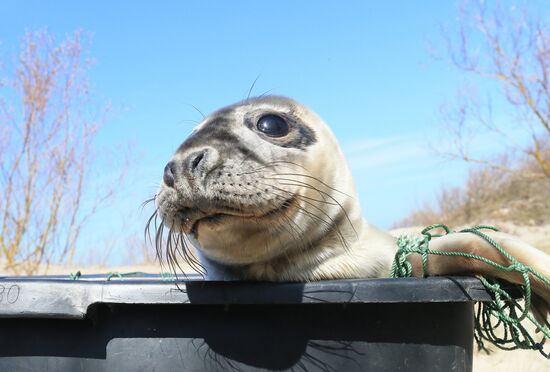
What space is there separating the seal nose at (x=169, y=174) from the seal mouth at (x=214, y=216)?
→ 0.26 feet

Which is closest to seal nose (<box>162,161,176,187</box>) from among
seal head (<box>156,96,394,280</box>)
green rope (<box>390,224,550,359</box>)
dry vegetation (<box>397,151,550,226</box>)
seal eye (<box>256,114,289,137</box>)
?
seal head (<box>156,96,394,280</box>)

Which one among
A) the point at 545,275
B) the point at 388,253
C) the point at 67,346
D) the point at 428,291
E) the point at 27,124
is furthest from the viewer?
the point at 27,124

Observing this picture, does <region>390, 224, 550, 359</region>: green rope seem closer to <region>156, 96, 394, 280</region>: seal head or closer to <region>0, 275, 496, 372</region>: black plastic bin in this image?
<region>0, 275, 496, 372</region>: black plastic bin

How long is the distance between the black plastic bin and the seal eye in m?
0.60

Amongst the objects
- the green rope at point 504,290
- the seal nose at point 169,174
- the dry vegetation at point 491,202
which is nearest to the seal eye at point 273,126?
the seal nose at point 169,174

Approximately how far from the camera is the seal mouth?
56.7 inches

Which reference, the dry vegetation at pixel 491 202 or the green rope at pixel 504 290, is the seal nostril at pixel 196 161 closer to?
the green rope at pixel 504 290

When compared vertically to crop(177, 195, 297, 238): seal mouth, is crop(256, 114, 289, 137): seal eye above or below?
above

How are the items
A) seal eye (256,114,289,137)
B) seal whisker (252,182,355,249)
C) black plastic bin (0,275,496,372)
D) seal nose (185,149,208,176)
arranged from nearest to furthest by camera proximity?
black plastic bin (0,275,496,372), seal nose (185,149,208,176), seal whisker (252,182,355,249), seal eye (256,114,289,137)

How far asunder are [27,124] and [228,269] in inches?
246

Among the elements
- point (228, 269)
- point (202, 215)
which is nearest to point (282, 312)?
point (202, 215)

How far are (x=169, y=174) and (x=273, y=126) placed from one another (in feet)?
1.51

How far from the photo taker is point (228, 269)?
1.71 m

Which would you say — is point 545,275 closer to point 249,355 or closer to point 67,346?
point 249,355
